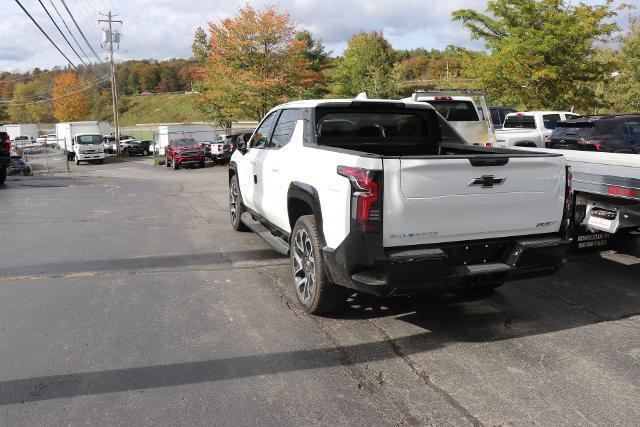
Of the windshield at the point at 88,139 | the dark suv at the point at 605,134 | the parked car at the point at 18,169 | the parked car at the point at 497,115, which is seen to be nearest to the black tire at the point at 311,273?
the dark suv at the point at 605,134

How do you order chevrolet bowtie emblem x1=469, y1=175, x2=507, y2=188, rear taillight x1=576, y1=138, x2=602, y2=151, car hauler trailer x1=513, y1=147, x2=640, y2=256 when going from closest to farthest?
1. chevrolet bowtie emblem x1=469, y1=175, x2=507, y2=188
2. car hauler trailer x1=513, y1=147, x2=640, y2=256
3. rear taillight x1=576, y1=138, x2=602, y2=151

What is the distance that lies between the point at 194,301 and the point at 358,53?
46407mm

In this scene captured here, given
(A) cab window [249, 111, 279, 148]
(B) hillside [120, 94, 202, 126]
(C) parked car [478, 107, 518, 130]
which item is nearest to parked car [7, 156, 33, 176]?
(C) parked car [478, 107, 518, 130]

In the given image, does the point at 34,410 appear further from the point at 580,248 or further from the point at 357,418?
the point at 580,248

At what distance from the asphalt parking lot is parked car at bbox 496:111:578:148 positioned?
9632 mm

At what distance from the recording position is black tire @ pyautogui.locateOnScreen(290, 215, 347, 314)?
439cm

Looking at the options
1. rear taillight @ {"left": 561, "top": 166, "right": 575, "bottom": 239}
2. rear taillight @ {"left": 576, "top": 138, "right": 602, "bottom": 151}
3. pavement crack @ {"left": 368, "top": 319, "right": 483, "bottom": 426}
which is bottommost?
pavement crack @ {"left": 368, "top": 319, "right": 483, "bottom": 426}

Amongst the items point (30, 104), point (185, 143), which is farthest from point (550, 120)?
point (30, 104)

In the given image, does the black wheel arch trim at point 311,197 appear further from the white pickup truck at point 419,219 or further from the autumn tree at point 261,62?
the autumn tree at point 261,62

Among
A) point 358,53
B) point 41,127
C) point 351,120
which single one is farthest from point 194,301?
point 41,127

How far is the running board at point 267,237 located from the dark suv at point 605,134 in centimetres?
707

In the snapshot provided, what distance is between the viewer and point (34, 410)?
3154 millimetres

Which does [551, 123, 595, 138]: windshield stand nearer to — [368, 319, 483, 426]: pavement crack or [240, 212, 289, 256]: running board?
[240, 212, 289, 256]: running board

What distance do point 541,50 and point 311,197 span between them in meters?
20.0
